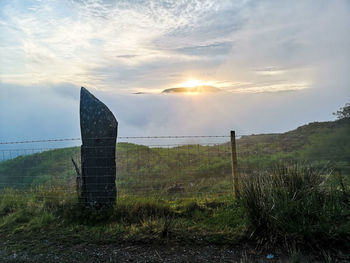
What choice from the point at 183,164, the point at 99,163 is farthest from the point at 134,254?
the point at 183,164

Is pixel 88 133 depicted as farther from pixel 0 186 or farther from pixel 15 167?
pixel 15 167

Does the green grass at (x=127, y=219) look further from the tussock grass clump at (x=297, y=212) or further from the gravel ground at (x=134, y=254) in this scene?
the tussock grass clump at (x=297, y=212)

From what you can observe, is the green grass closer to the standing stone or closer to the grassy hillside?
the standing stone

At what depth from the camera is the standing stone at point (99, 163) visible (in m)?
6.56

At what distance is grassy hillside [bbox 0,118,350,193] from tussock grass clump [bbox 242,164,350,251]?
12.7 ft

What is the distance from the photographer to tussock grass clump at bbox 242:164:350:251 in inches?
182

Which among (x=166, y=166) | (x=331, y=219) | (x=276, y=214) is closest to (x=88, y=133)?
(x=276, y=214)

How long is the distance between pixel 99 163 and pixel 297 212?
4023 mm

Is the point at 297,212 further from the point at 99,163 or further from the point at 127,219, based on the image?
the point at 99,163

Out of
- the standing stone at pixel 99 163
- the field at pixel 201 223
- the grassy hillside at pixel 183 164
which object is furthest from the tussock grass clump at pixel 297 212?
the grassy hillside at pixel 183 164

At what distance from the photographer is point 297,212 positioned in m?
4.88

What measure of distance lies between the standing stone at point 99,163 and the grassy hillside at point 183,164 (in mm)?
3008

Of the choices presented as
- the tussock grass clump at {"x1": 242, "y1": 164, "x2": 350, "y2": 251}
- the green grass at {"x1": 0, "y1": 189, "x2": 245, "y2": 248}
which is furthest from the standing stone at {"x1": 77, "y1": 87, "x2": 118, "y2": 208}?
the tussock grass clump at {"x1": 242, "y1": 164, "x2": 350, "y2": 251}

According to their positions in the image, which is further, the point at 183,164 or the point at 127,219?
the point at 183,164
